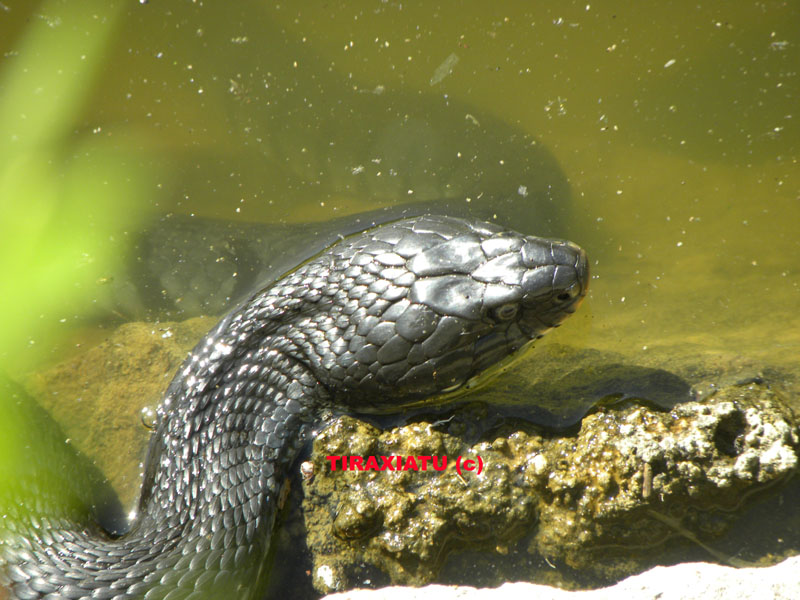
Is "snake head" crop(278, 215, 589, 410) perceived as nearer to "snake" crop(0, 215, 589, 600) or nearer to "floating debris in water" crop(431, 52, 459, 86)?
"snake" crop(0, 215, 589, 600)

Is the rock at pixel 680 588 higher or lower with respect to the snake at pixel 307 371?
lower

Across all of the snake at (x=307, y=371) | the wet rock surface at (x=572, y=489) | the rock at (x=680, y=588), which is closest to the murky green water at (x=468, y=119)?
the snake at (x=307, y=371)

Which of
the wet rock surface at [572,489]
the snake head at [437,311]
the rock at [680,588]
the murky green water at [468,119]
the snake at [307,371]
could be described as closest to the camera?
the rock at [680,588]

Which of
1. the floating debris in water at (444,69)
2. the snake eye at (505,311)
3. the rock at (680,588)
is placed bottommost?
the rock at (680,588)

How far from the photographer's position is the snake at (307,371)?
2711 millimetres

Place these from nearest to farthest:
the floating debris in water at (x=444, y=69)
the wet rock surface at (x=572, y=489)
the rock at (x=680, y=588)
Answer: the rock at (x=680, y=588) < the wet rock surface at (x=572, y=489) < the floating debris in water at (x=444, y=69)

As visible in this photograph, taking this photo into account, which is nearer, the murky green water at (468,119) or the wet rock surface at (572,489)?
the wet rock surface at (572,489)

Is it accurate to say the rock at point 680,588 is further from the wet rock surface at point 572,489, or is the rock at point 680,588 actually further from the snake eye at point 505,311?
the snake eye at point 505,311

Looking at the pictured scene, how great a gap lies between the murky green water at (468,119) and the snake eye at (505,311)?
93 centimetres

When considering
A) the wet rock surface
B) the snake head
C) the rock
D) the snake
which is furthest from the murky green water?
the rock

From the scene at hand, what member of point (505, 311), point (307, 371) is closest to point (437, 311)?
point (505, 311)

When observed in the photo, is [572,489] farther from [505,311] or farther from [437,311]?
[437,311]

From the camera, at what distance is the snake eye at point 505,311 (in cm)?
290

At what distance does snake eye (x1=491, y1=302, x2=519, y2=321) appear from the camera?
2.90m
